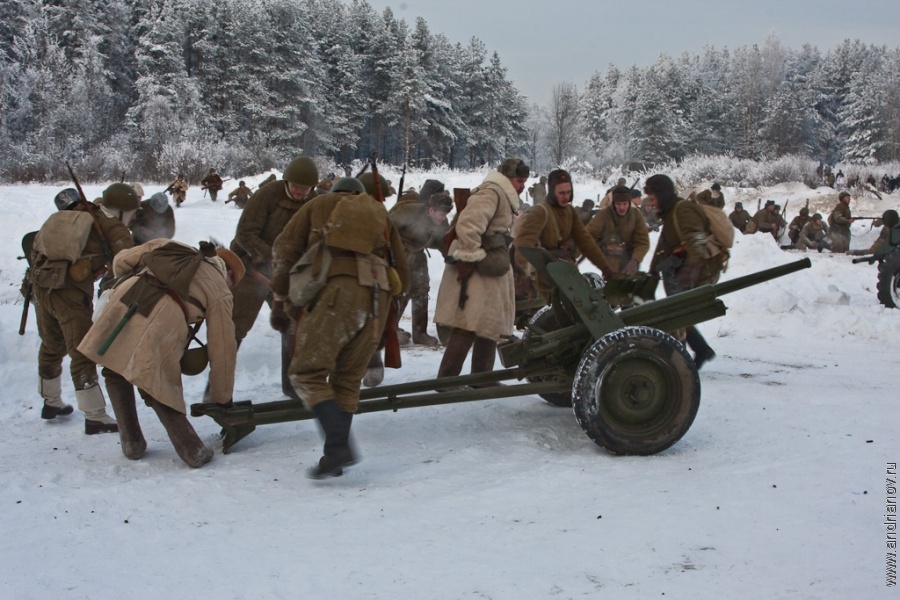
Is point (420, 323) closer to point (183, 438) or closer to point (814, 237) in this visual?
point (183, 438)

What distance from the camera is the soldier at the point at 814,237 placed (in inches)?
862

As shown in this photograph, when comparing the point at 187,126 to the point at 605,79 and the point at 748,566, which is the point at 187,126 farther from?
the point at 605,79

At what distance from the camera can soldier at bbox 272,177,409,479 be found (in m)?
4.25

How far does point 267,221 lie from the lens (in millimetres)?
6141

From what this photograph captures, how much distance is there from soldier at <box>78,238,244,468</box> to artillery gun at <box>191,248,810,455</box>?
26 cm

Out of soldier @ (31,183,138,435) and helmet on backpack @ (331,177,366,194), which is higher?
helmet on backpack @ (331,177,366,194)

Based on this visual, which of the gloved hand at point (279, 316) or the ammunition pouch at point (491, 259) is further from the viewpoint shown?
the ammunition pouch at point (491, 259)

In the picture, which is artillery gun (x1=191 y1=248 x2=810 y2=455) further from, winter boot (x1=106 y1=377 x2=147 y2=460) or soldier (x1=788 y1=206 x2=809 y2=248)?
soldier (x1=788 y1=206 x2=809 y2=248)

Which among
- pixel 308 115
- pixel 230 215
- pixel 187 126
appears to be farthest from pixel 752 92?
pixel 230 215

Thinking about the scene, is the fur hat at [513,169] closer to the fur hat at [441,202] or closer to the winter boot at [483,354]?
the winter boot at [483,354]

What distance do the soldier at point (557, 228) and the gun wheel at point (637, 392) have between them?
159 cm

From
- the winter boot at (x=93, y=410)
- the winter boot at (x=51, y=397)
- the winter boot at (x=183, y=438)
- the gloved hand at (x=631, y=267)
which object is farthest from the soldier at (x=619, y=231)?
the winter boot at (x=51, y=397)

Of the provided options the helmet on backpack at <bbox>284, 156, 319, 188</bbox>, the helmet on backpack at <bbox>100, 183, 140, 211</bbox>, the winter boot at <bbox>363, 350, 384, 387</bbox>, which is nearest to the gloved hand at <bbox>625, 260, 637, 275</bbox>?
the winter boot at <bbox>363, 350, 384, 387</bbox>

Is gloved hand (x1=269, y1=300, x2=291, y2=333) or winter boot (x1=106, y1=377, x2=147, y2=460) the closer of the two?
winter boot (x1=106, y1=377, x2=147, y2=460)
